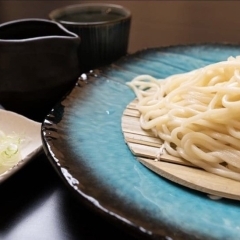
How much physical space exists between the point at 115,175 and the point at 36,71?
0.35 metres

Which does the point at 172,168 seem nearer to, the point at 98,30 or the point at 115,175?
the point at 115,175

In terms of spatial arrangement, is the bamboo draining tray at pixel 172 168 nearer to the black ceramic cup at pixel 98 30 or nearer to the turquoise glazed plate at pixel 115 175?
the turquoise glazed plate at pixel 115 175

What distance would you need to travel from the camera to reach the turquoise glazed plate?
645mm

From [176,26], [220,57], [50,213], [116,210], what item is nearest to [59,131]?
[50,213]

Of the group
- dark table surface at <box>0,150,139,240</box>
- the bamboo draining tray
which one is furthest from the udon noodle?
dark table surface at <box>0,150,139,240</box>

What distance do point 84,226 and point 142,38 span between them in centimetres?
98

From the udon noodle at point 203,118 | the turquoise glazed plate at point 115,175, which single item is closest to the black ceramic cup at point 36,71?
the turquoise glazed plate at point 115,175

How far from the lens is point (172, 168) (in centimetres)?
79

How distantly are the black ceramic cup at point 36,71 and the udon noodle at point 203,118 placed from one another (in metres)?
0.18

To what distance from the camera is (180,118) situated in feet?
2.92

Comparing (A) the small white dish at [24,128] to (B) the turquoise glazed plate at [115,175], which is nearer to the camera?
(B) the turquoise glazed plate at [115,175]

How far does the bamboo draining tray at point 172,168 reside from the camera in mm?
735

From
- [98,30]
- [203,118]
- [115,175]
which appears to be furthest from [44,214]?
[98,30]

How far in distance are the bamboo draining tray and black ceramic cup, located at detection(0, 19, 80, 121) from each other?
188 mm
